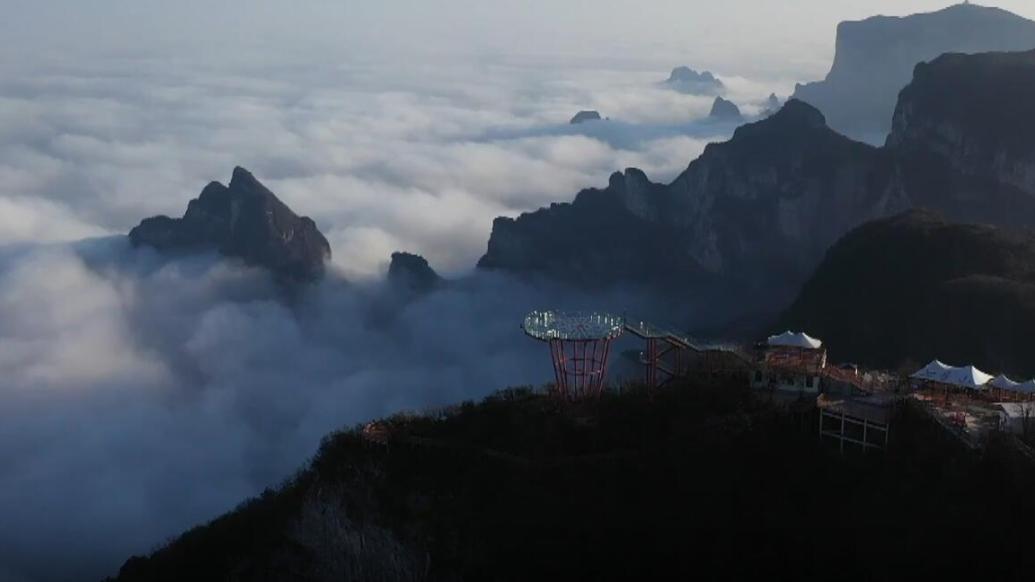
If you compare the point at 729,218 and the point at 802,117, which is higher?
the point at 802,117

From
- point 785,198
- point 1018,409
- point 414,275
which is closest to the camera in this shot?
point 1018,409

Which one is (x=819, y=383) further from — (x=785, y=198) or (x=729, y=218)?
(x=729, y=218)

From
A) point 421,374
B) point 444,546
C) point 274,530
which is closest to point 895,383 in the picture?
point 444,546

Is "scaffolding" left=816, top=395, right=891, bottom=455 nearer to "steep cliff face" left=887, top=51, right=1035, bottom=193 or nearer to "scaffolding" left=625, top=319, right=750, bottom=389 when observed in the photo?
"scaffolding" left=625, top=319, right=750, bottom=389

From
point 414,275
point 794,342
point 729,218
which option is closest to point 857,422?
point 794,342

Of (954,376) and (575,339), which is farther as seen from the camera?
(954,376)

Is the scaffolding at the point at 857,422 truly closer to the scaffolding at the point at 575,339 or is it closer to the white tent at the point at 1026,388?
the white tent at the point at 1026,388
